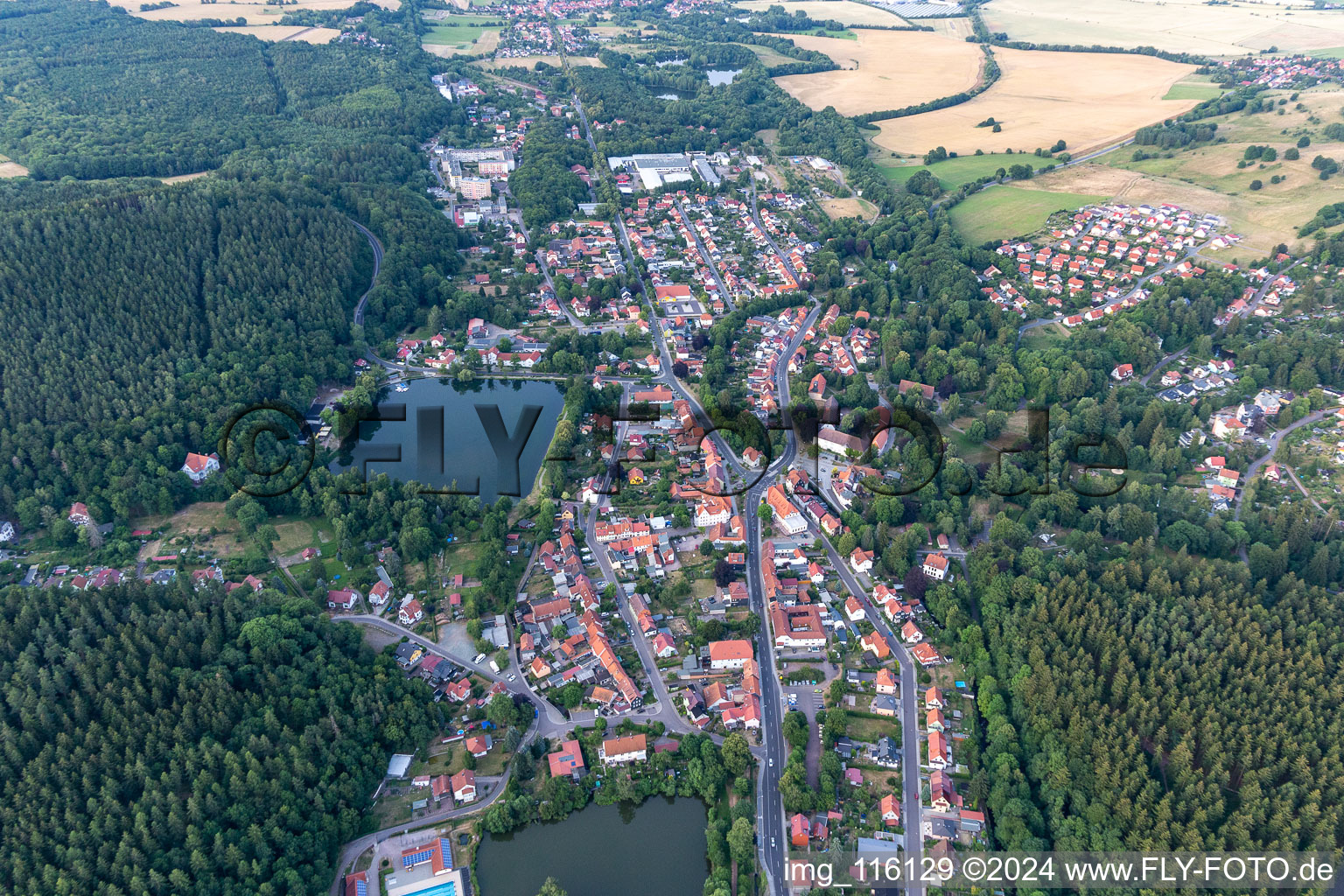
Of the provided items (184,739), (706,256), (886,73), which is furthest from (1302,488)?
(886,73)

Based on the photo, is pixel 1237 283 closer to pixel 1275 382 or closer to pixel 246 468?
pixel 1275 382

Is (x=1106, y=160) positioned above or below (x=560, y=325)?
above

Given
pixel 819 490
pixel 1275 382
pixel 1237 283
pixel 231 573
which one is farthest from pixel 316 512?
pixel 1237 283

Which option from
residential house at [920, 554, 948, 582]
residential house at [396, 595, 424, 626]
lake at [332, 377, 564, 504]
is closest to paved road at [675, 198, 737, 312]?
lake at [332, 377, 564, 504]

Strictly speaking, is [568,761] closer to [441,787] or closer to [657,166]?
[441,787]

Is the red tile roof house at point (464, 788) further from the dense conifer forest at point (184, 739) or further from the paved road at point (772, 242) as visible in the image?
the paved road at point (772, 242)

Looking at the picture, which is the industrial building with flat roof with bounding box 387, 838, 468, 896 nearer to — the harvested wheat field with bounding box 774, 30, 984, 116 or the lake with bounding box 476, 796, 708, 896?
the lake with bounding box 476, 796, 708, 896
